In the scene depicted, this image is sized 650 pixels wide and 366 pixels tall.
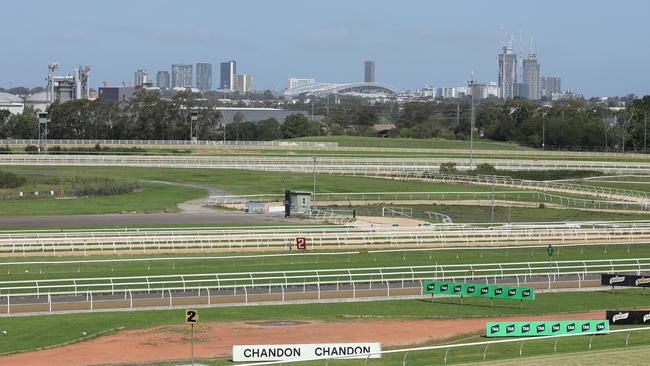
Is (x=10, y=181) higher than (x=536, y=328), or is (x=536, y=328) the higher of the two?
(x=10, y=181)

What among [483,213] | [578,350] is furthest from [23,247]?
[483,213]

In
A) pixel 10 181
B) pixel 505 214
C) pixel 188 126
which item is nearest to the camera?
pixel 505 214

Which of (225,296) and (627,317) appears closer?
(627,317)

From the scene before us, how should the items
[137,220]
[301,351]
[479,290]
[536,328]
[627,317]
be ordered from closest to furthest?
[301,351] → [536,328] → [627,317] → [479,290] → [137,220]

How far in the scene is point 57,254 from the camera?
189 ft

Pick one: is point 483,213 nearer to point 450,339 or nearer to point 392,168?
point 392,168

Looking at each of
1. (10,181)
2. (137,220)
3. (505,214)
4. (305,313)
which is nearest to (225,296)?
(305,313)

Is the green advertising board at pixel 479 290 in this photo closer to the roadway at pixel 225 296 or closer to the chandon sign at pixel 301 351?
the roadway at pixel 225 296

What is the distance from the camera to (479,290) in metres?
46.4

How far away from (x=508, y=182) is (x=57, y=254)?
62065 mm

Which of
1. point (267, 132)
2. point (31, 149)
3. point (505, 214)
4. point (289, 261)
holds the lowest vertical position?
point (289, 261)

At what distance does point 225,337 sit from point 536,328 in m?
10.5

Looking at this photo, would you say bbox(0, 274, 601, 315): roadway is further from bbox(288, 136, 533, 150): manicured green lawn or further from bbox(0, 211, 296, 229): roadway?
bbox(288, 136, 533, 150): manicured green lawn

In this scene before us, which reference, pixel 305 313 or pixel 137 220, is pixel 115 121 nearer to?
pixel 137 220
